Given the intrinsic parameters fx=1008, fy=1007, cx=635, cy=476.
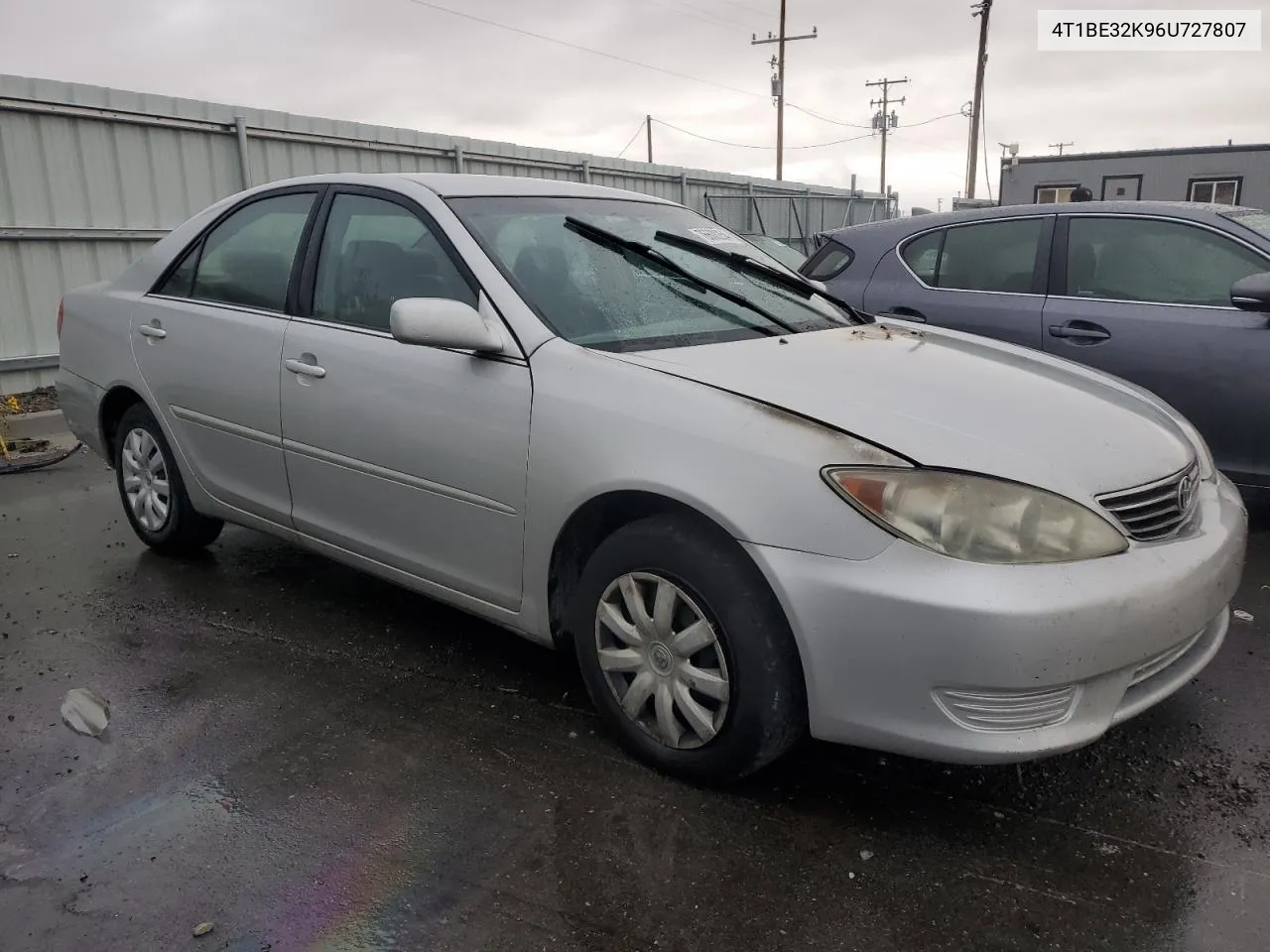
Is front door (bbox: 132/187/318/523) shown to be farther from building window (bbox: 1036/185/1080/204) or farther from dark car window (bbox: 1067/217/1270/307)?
building window (bbox: 1036/185/1080/204)

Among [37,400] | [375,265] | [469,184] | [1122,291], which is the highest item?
[469,184]

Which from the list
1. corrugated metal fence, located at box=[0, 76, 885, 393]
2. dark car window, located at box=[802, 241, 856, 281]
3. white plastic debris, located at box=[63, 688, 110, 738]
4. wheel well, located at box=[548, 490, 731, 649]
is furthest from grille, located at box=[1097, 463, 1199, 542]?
corrugated metal fence, located at box=[0, 76, 885, 393]

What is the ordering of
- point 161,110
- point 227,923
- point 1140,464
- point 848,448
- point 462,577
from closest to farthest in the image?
point 227,923 < point 848,448 < point 1140,464 < point 462,577 < point 161,110

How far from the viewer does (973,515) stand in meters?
2.22

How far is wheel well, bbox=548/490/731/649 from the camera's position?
259 centimetres

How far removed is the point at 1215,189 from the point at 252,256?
2129 centimetres

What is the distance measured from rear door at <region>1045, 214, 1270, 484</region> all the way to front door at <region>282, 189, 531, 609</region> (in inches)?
124

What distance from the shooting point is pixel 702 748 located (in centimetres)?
255

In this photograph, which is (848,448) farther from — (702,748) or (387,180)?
(387,180)

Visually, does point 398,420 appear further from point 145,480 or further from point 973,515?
point 145,480

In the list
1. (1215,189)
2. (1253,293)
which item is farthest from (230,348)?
(1215,189)

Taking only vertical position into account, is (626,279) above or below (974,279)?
above

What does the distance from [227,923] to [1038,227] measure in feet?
15.4

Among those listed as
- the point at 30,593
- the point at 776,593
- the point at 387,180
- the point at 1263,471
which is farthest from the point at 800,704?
the point at 30,593
